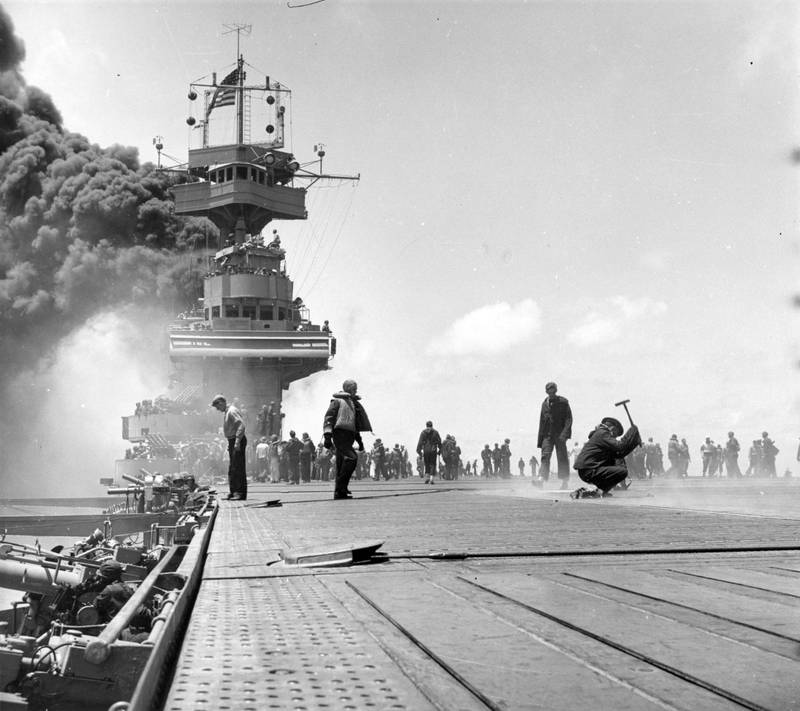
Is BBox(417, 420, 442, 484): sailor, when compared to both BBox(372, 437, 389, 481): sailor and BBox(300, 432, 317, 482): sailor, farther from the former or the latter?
BBox(372, 437, 389, 481): sailor

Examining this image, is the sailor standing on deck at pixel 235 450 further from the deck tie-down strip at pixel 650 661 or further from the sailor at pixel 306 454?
the sailor at pixel 306 454

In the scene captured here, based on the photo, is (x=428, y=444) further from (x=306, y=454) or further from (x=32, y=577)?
(x=32, y=577)

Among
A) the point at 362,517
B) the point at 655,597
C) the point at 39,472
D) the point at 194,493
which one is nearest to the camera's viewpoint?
the point at 655,597

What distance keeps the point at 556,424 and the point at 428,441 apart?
849cm

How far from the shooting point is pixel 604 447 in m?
10.0

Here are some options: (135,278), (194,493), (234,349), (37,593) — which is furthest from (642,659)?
(135,278)

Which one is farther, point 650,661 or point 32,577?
point 32,577

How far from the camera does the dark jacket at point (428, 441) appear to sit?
2152 centimetres

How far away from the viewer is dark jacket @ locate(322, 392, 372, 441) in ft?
37.3

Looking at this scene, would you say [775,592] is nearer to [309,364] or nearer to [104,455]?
[309,364]

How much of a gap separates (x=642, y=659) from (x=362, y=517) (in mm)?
5958

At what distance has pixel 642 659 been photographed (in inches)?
80.3

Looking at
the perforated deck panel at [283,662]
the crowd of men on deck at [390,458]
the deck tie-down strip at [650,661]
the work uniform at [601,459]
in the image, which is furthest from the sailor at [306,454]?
the deck tie-down strip at [650,661]

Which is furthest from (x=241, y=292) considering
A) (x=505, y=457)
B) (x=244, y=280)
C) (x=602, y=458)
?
(x=602, y=458)
